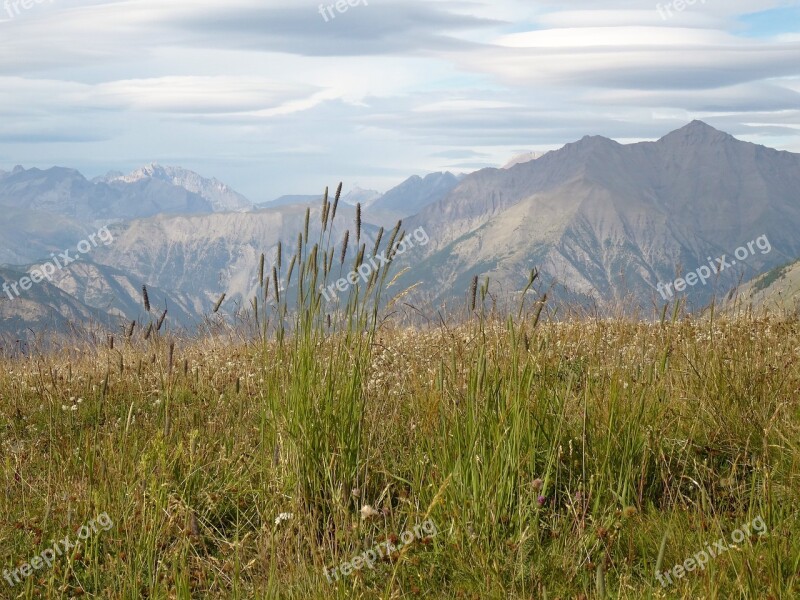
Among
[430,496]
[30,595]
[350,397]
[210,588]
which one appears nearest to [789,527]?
[430,496]

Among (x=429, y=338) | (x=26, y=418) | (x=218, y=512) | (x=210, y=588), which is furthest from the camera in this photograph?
(x=429, y=338)

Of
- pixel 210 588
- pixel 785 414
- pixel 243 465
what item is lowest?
pixel 210 588

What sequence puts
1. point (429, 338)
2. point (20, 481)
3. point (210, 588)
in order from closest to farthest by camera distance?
point (210, 588), point (20, 481), point (429, 338)

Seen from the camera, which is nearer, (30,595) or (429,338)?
(30,595)

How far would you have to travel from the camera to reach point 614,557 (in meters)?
4.66

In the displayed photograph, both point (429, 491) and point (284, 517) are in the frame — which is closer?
point (284, 517)

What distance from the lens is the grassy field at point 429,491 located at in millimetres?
4348

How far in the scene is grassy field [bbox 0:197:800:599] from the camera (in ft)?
14.3

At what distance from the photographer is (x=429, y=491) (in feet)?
17.6

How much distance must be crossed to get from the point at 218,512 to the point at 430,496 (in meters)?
1.68

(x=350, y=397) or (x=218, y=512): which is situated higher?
(x=350, y=397)

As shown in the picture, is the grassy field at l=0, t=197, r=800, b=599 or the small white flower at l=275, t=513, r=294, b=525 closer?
the grassy field at l=0, t=197, r=800, b=599

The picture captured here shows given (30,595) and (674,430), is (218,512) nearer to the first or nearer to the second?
(30,595)

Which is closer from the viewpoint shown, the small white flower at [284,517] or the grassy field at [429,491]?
the grassy field at [429,491]
